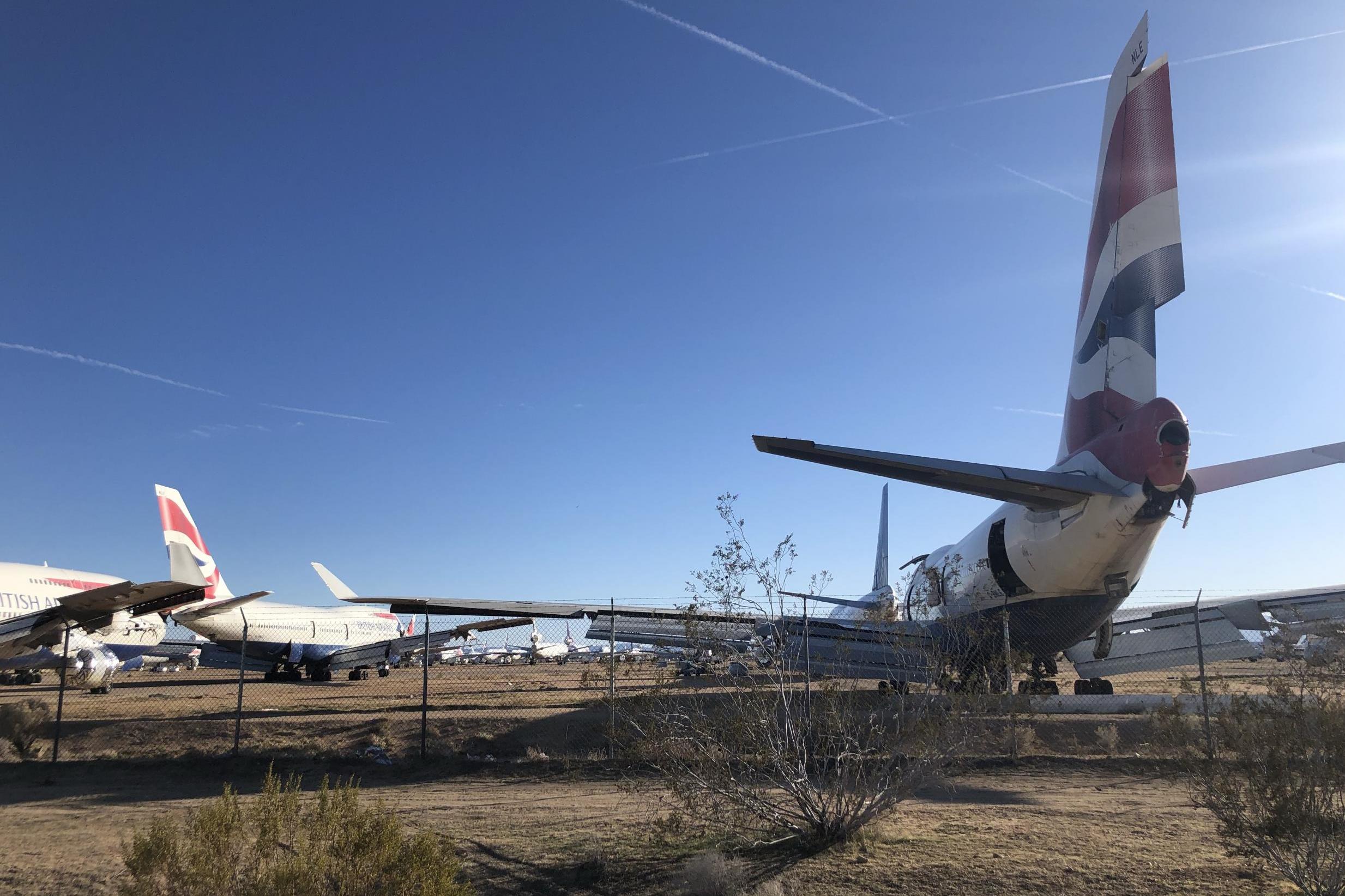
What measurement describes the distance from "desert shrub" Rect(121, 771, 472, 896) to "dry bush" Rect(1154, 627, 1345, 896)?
4750mm

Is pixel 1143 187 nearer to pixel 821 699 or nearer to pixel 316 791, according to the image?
pixel 821 699

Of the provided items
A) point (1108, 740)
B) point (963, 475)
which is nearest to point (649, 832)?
point (963, 475)

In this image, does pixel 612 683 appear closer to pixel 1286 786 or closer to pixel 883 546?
pixel 1286 786

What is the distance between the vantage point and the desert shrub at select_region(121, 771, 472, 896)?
4266 mm

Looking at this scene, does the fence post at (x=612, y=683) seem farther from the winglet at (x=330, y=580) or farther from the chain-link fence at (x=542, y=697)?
the winglet at (x=330, y=580)

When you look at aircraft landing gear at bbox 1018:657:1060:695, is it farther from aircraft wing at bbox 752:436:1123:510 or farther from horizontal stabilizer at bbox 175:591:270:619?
horizontal stabilizer at bbox 175:591:270:619

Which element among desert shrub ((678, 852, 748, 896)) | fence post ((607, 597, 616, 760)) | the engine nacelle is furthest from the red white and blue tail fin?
the engine nacelle

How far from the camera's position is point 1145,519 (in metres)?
13.2

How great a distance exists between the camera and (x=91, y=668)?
2841cm

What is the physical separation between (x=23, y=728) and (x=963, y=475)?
15.1 metres

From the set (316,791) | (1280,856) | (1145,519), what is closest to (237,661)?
(316,791)

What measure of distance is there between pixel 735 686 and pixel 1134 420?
362 inches

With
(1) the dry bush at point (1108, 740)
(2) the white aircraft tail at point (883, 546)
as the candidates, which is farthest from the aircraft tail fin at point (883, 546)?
(1) the dry bush at point (1108, 740)

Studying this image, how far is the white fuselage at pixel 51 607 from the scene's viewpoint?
2780cm
